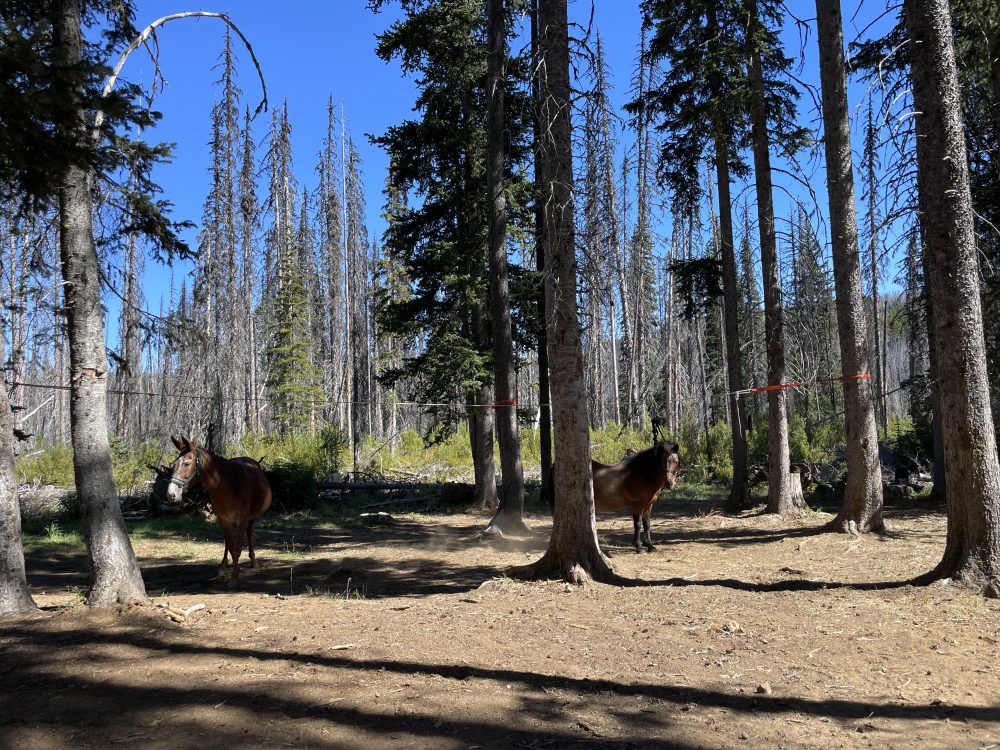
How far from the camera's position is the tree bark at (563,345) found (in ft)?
24.6

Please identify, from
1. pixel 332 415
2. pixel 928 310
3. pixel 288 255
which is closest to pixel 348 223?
pixel 288 255

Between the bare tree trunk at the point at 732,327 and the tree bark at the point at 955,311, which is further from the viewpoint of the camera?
the bare tree trunk at the point at 732,327

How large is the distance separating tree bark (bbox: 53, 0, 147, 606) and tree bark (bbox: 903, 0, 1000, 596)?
8.44 metres

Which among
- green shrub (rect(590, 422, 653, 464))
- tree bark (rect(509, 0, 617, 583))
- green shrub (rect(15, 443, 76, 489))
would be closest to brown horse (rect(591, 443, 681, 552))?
tree bark (rect(509, 0, 617, 583))

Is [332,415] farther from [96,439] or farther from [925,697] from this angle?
[925,697]

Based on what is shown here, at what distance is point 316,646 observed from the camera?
5.36 m

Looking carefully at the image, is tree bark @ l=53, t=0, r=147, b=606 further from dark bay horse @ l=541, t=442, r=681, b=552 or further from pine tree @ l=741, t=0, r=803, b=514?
pine tree @ l=741, t=0, r=803, b=514

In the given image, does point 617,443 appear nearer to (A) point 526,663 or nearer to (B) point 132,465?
(B) point 132,465

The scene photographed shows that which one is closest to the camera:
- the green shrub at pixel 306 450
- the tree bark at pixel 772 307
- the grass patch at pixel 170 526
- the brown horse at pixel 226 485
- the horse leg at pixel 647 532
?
the brown horse at pixel 226 485

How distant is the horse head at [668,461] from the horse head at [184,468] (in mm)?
6787

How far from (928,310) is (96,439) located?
14.8 m

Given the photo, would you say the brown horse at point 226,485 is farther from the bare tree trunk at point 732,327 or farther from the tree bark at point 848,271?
the bare tree trunk at point 732,327

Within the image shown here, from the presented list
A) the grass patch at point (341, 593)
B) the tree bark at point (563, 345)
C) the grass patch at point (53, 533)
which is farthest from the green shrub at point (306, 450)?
the tree bark at point (563, 345)

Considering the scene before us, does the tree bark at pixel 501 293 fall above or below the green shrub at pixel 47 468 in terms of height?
above
